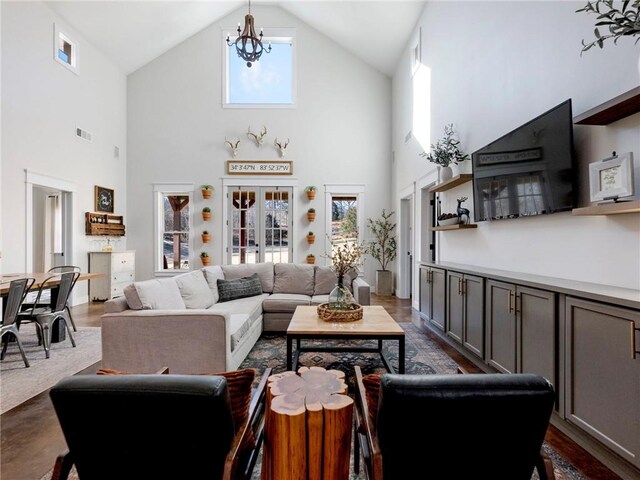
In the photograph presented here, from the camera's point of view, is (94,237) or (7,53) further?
(94,237)

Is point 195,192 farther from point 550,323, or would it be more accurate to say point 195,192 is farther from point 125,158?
point 550,323

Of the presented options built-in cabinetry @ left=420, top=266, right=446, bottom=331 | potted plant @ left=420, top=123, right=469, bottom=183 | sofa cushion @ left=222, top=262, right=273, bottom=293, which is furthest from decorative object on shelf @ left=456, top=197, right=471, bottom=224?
sofa cushion @ left=222, top=262, right=273, bottom=293

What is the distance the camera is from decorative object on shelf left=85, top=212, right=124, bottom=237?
6320 millimetres

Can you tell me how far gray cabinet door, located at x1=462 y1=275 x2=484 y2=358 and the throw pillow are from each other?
2516mm

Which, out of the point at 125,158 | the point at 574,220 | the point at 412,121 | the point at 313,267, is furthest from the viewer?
the point at 125,158

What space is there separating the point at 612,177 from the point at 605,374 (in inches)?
42.4

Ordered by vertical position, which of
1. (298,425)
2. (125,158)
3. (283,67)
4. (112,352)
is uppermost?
(283,67)

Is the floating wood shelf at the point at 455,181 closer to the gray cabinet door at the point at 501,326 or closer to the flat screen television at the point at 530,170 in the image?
the flat screen television at the point at 530,170

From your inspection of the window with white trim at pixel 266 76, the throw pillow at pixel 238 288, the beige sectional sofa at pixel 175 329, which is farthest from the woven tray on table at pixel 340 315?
the window with white trim at pixel 266 76

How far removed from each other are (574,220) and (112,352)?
3.47 meters

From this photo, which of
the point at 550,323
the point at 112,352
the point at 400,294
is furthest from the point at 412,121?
the point at 112,352

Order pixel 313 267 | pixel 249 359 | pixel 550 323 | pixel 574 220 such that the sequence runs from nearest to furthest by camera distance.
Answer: pixel 550 323 < pixel 574 220 < pixel 249 359 < pixel 313 267

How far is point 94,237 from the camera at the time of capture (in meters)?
6.55

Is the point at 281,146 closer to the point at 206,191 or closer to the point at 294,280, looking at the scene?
the point at 206,191
